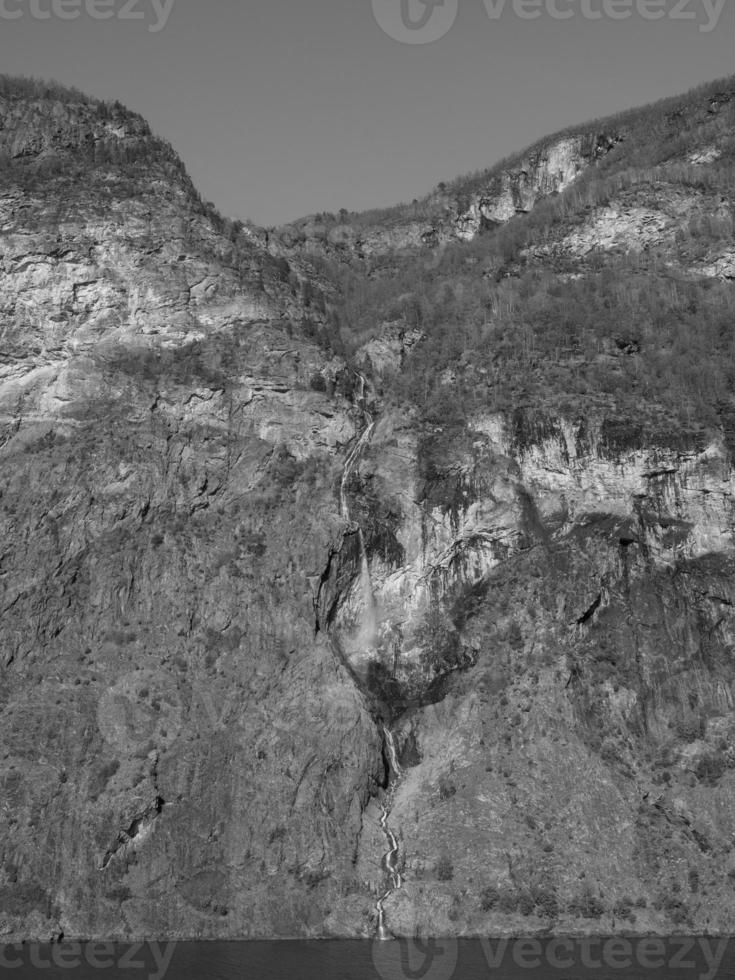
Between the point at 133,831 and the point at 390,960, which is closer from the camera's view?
the point at 390,960

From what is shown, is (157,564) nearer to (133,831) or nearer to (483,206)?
(133,831)

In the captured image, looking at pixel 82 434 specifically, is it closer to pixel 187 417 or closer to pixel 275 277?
pixel 187 417

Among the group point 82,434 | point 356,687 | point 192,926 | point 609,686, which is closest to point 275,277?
point 82,434

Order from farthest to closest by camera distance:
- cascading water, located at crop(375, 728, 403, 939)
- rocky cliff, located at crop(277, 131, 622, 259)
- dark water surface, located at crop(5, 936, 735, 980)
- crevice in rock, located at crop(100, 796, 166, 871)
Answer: rocky cliff, located at crop(277, 131, 622, 259) → crevice in rock, located at crop(100, 796, 166, 871) → cascading water, located at crop(375, 728, 403, 939) → dark water surface, located at crop(5, 936, 735, 980)

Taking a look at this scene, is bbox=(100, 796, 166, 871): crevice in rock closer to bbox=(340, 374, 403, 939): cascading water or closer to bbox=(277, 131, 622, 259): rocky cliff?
bbox=(340, 374, 403, 939): cascading water

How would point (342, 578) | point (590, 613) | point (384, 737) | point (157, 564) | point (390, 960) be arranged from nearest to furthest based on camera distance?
point (390, 960)
point (384, 737)
point (590, 613)
point (157, 564)
point (342, 578)

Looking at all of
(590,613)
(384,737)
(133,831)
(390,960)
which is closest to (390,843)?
(384,737)

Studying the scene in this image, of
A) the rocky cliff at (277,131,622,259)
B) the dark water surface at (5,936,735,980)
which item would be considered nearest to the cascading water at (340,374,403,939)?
the dark water surface at (5,936,735,980)
